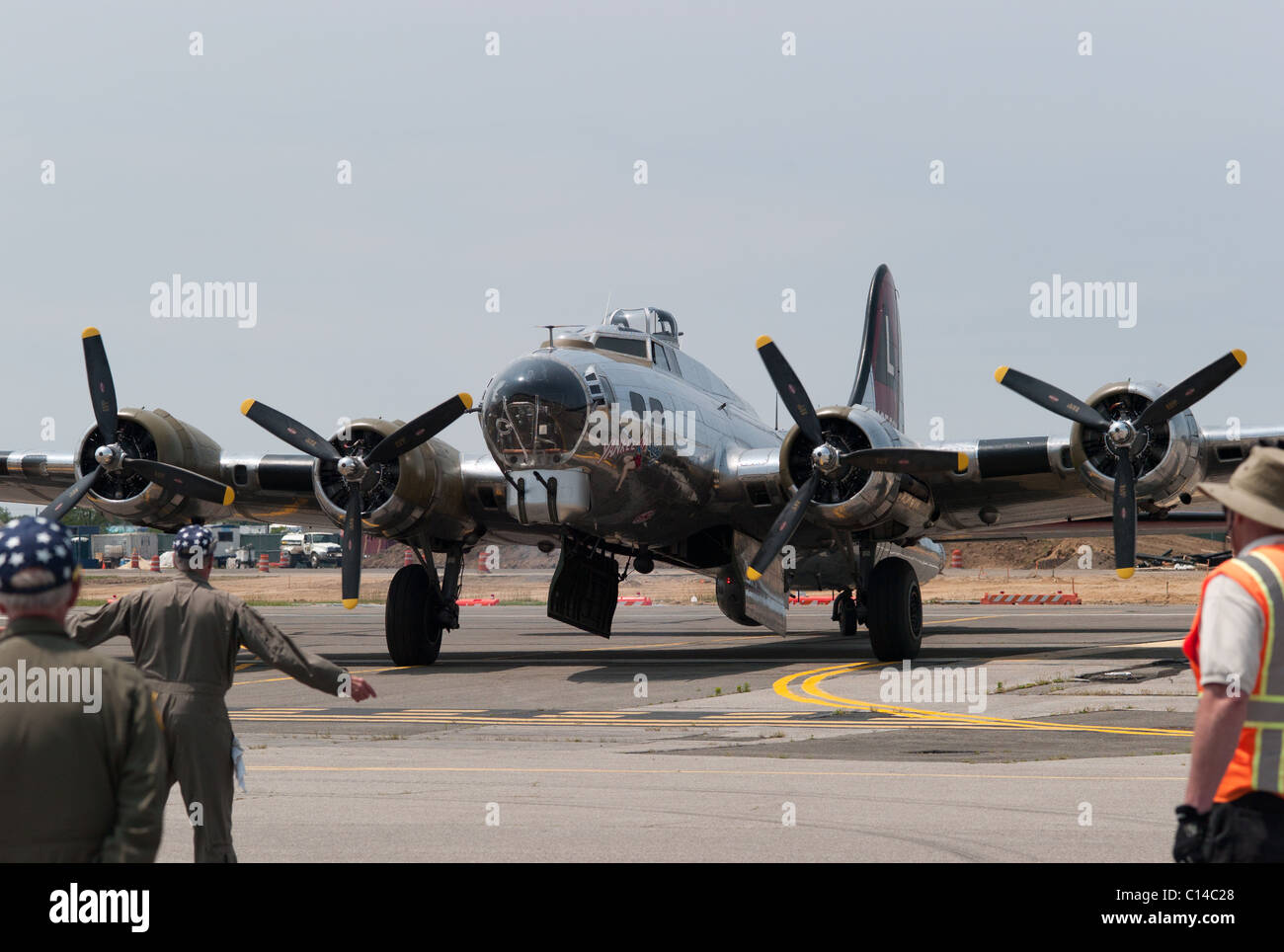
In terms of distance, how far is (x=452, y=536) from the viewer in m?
25.8

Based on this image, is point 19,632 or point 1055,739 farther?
point 1055,739

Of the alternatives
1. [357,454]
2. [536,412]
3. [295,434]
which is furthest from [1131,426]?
[295,434]

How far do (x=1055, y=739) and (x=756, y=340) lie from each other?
11462 mm

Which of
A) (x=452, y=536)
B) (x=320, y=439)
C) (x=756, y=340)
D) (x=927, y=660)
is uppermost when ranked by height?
(x=756, y=340)

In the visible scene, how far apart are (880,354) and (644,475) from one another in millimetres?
15035

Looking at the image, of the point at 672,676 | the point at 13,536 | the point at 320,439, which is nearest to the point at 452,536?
the point at 320,439

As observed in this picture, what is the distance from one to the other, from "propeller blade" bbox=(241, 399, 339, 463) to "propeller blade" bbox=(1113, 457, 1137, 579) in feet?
41.9

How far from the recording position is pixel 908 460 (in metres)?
22.0

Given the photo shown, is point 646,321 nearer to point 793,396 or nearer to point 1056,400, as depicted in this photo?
point 793,396

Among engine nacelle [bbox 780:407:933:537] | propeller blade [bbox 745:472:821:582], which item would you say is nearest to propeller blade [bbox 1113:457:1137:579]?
engine nacelle [bbox 780:407:933:537]

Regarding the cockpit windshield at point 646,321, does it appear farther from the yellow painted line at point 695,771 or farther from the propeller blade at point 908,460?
the yellow painted line at point 695,771

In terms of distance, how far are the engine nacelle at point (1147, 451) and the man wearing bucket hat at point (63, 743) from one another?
19620mm

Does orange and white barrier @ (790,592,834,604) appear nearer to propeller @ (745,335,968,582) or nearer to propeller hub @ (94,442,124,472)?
propeller @ (745,335,968,582)

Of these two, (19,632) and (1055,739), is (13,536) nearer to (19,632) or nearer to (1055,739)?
(19,632)
